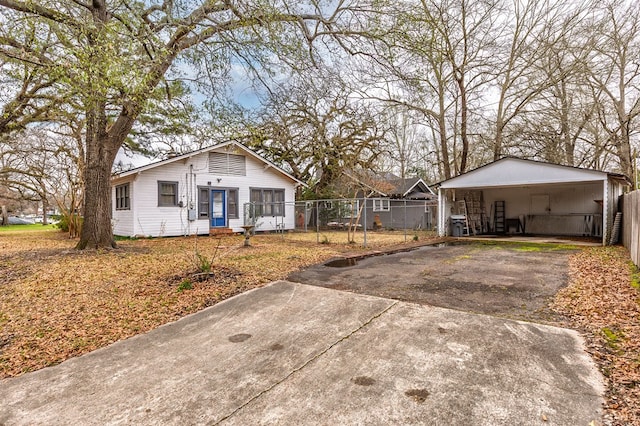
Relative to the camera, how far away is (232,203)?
15.6m

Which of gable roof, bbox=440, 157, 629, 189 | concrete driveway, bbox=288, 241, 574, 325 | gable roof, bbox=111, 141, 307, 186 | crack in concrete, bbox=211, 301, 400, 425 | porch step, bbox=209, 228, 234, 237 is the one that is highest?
gable roof, bbox=111, 141, 307, 186

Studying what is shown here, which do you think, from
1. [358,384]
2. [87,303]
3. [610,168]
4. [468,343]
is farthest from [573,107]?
[87,303]

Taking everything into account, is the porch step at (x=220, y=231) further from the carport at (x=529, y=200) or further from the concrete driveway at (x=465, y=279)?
the carport at (x=529, y=200)

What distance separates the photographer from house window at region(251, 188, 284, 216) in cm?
1638

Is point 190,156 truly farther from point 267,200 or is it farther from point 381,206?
point 381,206

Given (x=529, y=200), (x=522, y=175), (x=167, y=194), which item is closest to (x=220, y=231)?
(x=167, y=194)

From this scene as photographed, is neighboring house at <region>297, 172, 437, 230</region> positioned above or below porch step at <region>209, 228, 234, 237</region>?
above

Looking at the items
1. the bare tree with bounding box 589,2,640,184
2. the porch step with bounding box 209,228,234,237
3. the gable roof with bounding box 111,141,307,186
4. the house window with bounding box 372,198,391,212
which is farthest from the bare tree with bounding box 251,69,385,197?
the bare tree with bounding box 589,2,640,184

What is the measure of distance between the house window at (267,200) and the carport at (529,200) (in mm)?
7936

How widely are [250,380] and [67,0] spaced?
26.5 ft

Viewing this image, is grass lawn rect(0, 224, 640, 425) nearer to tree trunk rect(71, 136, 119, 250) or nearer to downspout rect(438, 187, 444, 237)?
tree trunk rect(71, 136, 119, 250)

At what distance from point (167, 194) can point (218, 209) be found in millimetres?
2298

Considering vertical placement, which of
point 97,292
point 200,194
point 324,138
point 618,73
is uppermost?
point 618,73

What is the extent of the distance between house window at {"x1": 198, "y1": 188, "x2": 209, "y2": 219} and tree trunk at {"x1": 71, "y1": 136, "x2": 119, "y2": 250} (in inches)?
204
